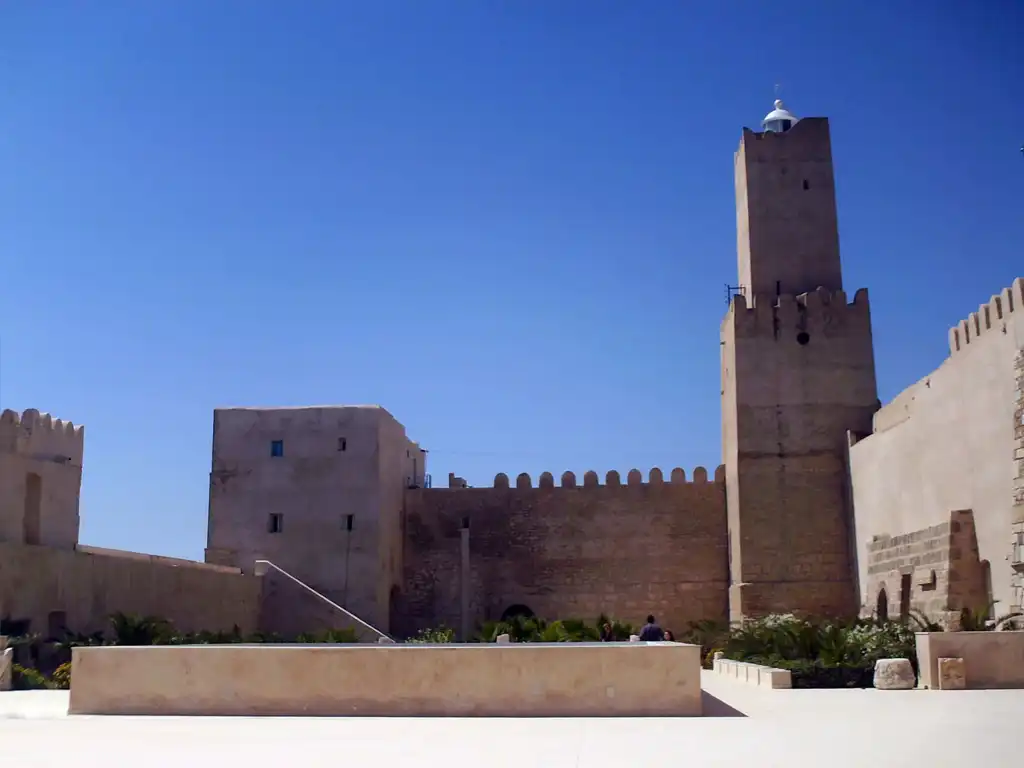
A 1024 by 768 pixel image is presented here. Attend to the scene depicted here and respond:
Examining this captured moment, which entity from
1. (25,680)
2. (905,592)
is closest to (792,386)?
(905,592)

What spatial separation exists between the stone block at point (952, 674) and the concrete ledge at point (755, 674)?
137 cm

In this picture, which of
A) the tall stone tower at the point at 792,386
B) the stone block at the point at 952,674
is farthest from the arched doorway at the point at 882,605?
the stone block at the point at 952,674

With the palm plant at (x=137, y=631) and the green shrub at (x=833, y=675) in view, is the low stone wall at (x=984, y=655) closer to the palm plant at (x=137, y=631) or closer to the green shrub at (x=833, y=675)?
the green shrub at (x=833, y=675)

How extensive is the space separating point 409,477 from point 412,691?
1634 centimetres

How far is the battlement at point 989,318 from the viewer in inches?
498

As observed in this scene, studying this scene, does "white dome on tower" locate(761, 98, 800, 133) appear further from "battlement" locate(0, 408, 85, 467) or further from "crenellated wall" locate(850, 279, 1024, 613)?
"battlement" locate(0, 408, 85, 467)

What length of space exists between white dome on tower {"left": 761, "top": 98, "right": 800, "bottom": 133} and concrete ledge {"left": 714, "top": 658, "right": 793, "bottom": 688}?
38.6 ft

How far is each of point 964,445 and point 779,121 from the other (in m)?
9.70

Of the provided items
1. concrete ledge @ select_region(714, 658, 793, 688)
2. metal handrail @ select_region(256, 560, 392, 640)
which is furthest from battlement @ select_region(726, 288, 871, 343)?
metal handrail @ select_region(256, 560, 392, 640)

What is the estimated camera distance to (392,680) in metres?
A: 7.79

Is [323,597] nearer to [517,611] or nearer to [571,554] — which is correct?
[517,611]

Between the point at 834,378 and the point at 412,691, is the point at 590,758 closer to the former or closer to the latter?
the point at 412,691

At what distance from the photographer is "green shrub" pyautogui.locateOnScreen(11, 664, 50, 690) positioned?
36.5 ft

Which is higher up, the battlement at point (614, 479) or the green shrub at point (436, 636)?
the battlement at point (614, 479)
